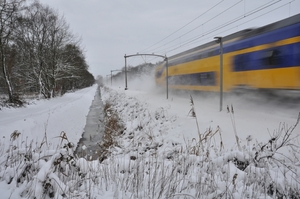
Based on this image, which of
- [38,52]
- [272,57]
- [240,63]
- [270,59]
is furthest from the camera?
[38,52]

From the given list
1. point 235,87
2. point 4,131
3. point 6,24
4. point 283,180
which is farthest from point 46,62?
point 283,180

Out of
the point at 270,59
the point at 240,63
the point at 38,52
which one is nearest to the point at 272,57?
the point at 270,59

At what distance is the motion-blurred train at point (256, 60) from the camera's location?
781 centimetres

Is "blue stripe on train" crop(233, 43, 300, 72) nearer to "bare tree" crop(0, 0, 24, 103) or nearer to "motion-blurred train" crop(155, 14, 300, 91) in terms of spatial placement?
"motion-blurred train" crop(155, 14, 300, 91)

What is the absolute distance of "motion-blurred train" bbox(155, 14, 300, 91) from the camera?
25.6 feet

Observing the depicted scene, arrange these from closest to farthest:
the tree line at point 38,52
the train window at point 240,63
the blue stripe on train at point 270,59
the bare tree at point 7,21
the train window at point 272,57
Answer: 1. the blue stripe on train at point 270,59
2. the train window at point 272,57
3. the train window at point 240,63
4. the bare tree at point 7,21
5. the tree line at point 38,52

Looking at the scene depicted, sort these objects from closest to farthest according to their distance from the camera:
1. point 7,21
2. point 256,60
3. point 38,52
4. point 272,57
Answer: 1. point 272,57
2. point 256,60
3. point 7,21
4. point 38,52

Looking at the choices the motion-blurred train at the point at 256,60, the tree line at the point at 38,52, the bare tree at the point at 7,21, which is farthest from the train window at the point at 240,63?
the tree line at the point at 38,52

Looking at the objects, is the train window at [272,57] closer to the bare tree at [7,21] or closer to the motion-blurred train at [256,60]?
the motion-blurred train at [256,60]

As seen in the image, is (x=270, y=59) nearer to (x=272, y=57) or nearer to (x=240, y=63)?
(x=272, y=57)

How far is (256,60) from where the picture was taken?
9.38m

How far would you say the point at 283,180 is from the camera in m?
3.02

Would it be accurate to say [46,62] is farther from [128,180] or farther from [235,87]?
[128,180]

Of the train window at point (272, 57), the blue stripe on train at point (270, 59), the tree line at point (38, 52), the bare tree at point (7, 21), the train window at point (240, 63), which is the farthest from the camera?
the tree line at point (38, 52)
